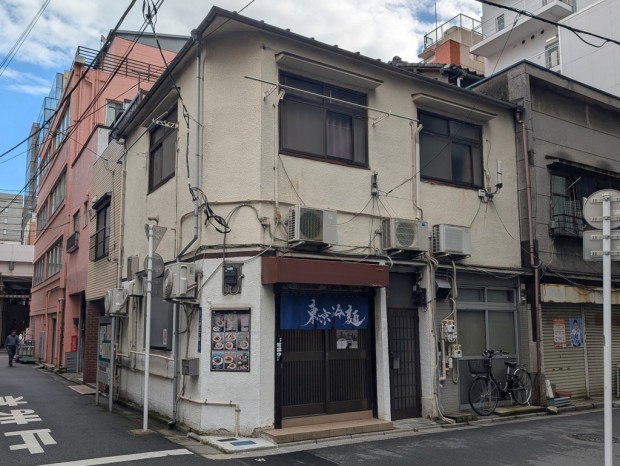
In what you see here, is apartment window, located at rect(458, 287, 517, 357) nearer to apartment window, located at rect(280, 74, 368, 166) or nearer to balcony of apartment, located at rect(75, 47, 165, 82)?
apartment window, located at rect(280, 74, 368, 166)

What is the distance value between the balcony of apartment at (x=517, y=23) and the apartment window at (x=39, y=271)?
2934 centimetres

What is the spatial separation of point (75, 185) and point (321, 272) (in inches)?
646

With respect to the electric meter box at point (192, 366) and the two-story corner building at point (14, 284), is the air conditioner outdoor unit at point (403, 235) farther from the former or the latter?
the two-story corner building at point (14, 284)

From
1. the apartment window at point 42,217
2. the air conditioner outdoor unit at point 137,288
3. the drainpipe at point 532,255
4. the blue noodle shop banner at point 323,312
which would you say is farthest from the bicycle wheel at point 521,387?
the apartment window at point 42,217

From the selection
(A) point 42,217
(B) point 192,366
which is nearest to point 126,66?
(A) point 42,217

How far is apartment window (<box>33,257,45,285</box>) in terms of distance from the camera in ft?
104

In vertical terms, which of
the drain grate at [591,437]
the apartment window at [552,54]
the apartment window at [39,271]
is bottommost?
the drain grate at [591,437]

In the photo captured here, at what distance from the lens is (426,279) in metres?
11.8

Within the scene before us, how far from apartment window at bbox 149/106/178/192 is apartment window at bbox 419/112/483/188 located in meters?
5.49

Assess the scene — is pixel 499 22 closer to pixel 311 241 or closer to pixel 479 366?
pixel 479 366

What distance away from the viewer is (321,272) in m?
9.89

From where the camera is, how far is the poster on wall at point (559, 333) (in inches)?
550

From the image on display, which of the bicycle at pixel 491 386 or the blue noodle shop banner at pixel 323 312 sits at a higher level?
the blue noodle shop banner at pixel 323 312

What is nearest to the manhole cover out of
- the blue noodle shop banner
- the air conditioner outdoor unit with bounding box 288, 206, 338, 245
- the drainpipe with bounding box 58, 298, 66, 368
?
the blue noodle shop banner
